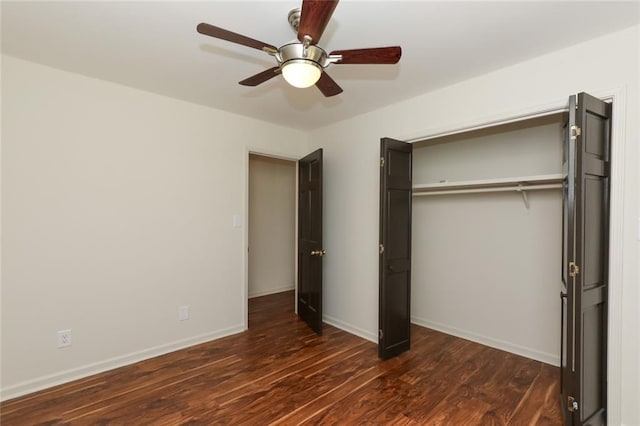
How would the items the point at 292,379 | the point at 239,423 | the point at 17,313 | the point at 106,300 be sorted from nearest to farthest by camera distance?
the point at 239,423
the point at 17,313
the point at 292,379
the point at 106,300

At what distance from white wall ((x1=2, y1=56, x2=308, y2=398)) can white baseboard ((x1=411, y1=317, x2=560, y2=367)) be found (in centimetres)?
226

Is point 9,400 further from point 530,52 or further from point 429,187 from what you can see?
point 530,52

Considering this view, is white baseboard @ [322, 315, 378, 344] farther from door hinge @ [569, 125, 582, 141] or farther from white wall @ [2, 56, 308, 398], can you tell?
door hinge @ [569, 125, 582, 141]

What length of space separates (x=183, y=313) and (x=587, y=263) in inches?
134

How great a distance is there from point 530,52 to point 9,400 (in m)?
4.56

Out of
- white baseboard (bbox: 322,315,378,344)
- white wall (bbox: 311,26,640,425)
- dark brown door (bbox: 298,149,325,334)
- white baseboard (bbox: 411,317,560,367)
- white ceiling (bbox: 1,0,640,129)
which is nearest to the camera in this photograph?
white ceiling (bbox: 1,0,640,129)

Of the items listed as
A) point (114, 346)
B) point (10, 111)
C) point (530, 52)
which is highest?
point (530, 52)

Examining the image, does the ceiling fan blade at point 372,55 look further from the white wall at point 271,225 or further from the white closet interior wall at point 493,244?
the white wall at point 271,225

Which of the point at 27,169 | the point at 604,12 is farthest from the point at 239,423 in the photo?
the point at 604,12

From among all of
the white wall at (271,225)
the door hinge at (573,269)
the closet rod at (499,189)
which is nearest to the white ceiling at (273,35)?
the closet rod at (499,189)

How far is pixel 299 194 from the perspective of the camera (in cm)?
423

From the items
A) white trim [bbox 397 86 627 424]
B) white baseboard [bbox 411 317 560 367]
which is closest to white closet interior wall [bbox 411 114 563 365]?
white baseboard [bbox 411 317 560 367]

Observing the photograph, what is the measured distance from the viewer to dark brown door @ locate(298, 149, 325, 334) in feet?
12.0

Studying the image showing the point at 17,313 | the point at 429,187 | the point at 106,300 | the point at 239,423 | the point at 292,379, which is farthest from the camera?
the point at 429,187
